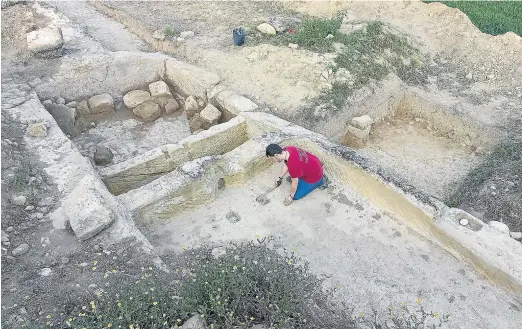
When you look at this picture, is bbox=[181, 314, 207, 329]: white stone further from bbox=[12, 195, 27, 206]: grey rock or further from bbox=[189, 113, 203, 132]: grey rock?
bbox=[189, 113, 203, 132]: grey rock

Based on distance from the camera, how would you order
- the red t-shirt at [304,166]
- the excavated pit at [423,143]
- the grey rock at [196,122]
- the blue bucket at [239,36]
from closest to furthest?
the red t-shirt at [304,166]
the excavated pit at [423,143]
the grey rock at [196,122]
the blue bucket at [239,36]

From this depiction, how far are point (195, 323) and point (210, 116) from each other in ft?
13.2

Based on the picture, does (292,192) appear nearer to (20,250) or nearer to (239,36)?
(20,250)

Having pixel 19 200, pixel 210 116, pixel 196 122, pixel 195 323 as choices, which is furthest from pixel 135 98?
pixel 195 323

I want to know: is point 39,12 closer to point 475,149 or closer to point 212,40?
point 212,40

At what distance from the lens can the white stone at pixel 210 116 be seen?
23.4 ft

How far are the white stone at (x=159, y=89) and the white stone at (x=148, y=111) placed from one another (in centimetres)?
19

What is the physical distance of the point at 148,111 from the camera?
7609 mm

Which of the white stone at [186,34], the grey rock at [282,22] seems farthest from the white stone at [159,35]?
the grey rock at [282,22]

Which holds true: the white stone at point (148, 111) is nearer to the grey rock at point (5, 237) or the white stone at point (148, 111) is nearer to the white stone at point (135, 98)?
the white stone at point (135, 98)

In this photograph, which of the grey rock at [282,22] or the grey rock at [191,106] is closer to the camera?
the grey rock at [191,106]

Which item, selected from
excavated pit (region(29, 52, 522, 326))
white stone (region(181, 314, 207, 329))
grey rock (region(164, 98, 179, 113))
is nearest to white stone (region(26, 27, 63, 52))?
grey rock (region(164, 98, 179, 113))

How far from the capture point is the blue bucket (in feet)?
26.5

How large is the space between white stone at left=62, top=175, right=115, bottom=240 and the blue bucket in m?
4.00
